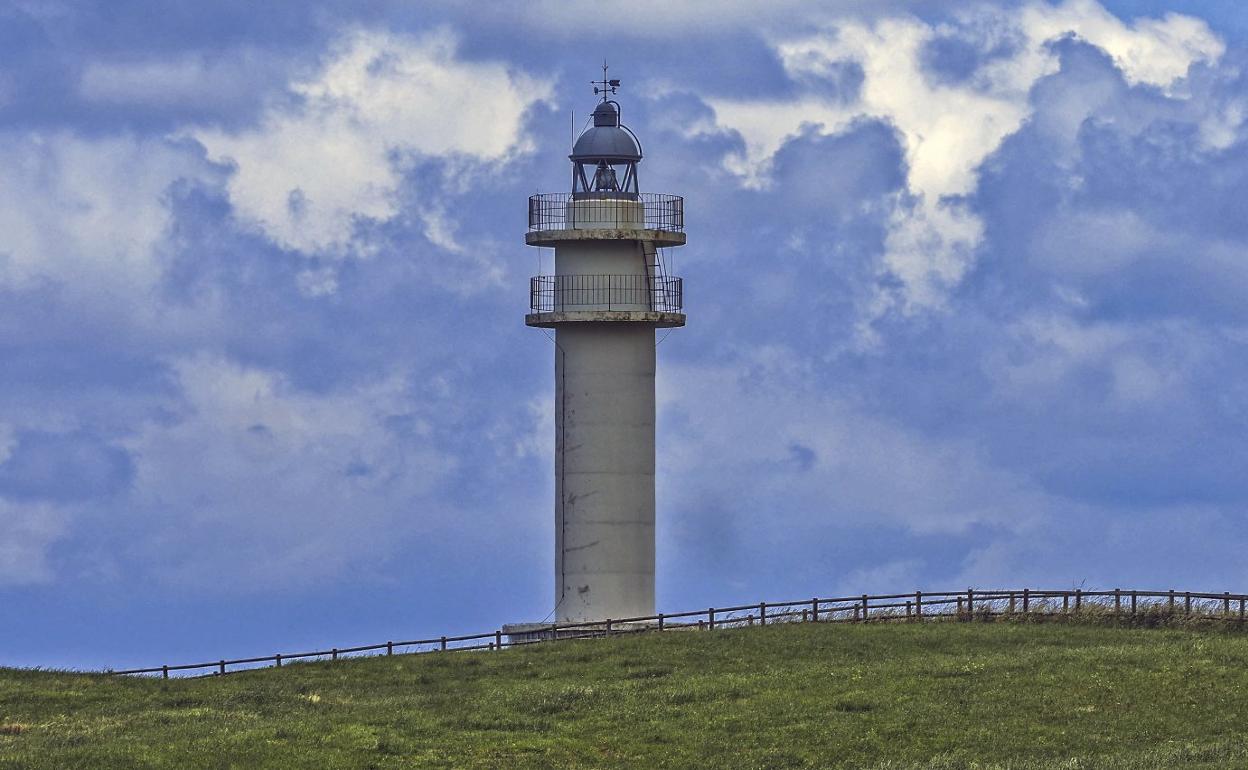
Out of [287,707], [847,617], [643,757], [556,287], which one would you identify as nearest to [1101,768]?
[643,757]

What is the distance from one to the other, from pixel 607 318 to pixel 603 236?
2.41 meters

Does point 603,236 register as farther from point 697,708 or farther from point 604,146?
point 697,708

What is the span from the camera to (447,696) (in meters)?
49.1

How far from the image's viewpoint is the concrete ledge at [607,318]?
60.1m

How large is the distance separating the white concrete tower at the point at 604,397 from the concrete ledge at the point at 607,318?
3 cm

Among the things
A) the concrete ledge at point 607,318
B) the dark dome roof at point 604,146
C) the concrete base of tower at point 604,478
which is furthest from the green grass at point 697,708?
the dark dome roof at point 604,146

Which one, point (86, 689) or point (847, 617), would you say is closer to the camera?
point (86, 689)

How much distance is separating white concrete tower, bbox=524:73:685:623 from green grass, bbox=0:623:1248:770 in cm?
384

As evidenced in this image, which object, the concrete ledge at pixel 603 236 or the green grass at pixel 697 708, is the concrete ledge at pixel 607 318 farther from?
the green grass at pixel 697 708

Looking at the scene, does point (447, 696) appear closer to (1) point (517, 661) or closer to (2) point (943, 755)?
(1) point (517, 661)

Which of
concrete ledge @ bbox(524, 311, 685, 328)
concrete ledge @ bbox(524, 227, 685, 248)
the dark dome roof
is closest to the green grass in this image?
concrete ledge @ bbox(524, 311, 685, 328)

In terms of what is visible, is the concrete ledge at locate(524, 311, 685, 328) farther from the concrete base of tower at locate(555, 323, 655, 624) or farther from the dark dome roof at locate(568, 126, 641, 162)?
the dark dome roof at locate(568, 126, 641, 162)

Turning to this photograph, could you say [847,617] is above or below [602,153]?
below

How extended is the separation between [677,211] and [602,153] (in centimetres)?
284
